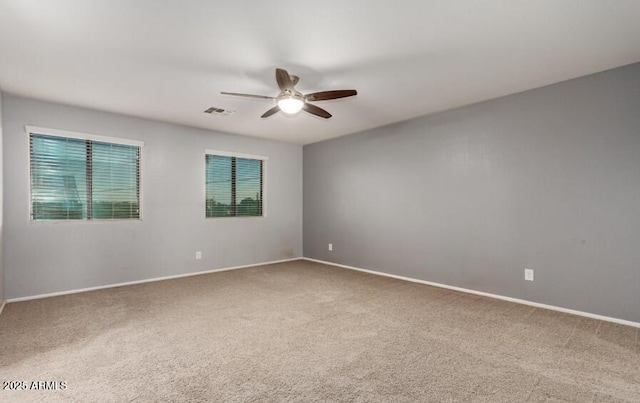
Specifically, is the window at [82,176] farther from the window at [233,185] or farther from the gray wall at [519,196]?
the gray wall at [519,196]

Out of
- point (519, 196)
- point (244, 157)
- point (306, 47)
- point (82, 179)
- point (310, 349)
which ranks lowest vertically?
point (310, 349)

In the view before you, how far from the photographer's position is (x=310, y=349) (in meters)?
2.47

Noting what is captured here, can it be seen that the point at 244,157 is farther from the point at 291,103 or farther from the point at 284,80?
the point at 284,80

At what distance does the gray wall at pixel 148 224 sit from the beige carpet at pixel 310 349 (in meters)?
0.48

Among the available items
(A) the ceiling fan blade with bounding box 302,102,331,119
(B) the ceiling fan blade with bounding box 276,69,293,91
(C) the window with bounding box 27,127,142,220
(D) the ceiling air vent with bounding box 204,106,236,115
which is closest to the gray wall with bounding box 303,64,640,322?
(A) the ceiling fan blade with bounding box 302,102,331,119

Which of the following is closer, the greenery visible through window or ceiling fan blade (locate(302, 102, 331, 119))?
ceiling fan blade (locate(302, 102, 331, 119))

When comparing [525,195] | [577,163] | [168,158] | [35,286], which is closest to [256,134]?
[168,158]

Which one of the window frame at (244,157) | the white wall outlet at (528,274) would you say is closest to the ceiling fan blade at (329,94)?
the white wall outlet at (528,274)

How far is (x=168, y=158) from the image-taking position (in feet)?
16.0

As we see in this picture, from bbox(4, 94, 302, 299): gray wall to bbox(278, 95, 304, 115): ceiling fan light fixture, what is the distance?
8.88 ft

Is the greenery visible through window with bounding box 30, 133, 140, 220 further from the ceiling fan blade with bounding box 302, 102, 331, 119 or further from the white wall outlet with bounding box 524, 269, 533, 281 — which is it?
the white wall outlet with bounding box 524, 269, 533, 281

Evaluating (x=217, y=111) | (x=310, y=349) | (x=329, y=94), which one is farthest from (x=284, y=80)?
(x=310, y=349)

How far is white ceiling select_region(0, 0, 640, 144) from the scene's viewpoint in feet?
6.91

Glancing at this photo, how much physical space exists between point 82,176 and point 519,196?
5.60m
